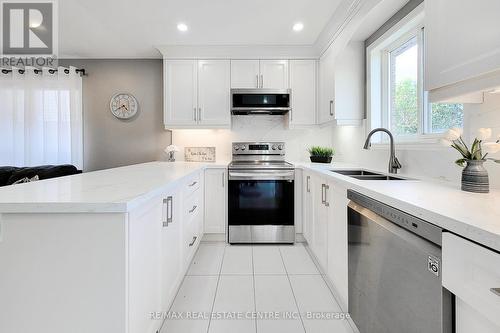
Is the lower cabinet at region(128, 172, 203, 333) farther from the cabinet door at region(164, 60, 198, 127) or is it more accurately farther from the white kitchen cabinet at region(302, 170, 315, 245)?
the cabinet door at region(164, 60, 198, 127)

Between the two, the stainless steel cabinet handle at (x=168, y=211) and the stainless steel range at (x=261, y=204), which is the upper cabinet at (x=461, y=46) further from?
the stainless steel range at (x=261, y=204)

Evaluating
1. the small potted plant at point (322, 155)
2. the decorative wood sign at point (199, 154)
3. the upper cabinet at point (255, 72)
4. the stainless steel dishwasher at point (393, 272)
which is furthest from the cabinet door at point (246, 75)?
the stainless steel dishwasher at point (393, 272)

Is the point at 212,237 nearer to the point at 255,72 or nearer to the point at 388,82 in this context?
the point at 255,72

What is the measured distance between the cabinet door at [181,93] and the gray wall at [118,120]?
0.45 meters

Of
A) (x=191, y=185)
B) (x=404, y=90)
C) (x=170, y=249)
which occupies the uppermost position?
(x=404, y=90)

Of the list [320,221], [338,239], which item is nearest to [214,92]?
[320,221]

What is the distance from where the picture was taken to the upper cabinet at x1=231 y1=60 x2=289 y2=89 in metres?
3.35

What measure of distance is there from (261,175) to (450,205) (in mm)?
2022

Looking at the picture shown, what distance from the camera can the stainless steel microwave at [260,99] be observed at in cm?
324

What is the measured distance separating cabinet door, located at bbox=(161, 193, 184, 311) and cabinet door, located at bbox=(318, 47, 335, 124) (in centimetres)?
194

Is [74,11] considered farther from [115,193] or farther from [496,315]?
[496,315]

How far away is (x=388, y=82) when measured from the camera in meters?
2.45

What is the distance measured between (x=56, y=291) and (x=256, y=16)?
2.66 m

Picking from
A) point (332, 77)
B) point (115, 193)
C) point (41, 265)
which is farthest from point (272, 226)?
point (41, 265)
